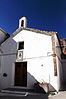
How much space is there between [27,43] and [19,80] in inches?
145

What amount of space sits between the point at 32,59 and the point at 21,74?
191 cm

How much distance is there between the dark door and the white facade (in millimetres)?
384

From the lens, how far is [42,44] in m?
7.84

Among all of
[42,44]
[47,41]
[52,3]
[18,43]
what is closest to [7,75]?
[18,43]

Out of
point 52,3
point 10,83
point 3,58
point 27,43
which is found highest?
point 52,3

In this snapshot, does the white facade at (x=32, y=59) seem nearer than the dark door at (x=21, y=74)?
Yes

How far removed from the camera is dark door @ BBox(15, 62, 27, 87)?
316 inches

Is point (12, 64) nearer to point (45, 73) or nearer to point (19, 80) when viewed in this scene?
point (19, 80)

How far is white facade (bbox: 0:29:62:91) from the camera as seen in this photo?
7000 millimetres

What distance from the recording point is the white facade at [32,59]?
23.0 ft

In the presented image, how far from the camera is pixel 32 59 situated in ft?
25.8

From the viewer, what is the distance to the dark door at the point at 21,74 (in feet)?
A: 26.4

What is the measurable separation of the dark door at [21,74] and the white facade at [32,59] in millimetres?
384

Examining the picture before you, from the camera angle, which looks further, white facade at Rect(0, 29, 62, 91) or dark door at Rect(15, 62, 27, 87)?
dark door at Rect(15, 62, 27, 87)
